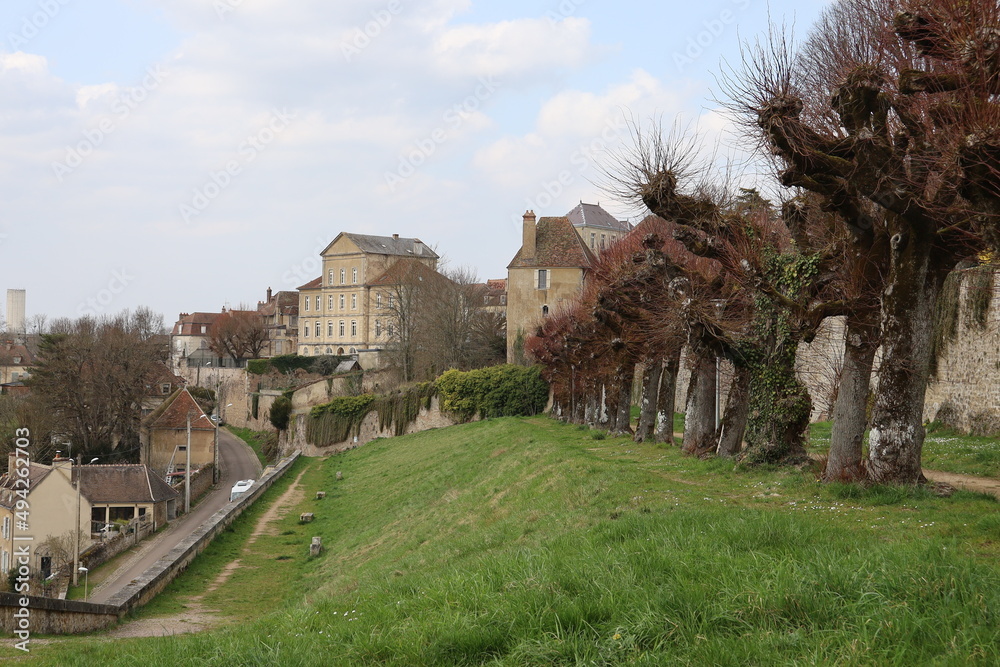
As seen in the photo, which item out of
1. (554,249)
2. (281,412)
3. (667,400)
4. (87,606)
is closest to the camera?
(87,606)

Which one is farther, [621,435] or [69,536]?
[69,536]

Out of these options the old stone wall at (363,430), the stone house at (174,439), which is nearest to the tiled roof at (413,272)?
the old stone wall at (363,430)

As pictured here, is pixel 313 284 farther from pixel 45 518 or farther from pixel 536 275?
pixel 45 518

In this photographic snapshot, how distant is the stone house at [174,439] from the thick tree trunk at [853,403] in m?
43.0

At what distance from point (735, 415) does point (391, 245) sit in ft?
238

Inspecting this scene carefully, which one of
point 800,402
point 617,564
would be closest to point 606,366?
point 800,402

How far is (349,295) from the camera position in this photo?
8181 centimetres

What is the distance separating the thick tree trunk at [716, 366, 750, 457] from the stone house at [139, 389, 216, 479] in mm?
39006

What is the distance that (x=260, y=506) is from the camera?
27.9 meters

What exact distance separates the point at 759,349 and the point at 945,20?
6241 mm

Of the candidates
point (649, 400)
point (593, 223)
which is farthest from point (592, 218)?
point (649, 400)

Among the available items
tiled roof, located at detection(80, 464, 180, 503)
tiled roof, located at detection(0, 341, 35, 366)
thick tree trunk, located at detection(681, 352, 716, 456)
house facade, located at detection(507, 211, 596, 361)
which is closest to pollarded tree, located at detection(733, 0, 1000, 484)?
thick tree trunk, located at detection(681, 352, 716, 456)

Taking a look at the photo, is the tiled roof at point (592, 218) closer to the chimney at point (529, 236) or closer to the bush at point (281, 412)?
the chimney at point (529, 236)

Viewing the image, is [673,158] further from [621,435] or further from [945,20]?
[621,435]
